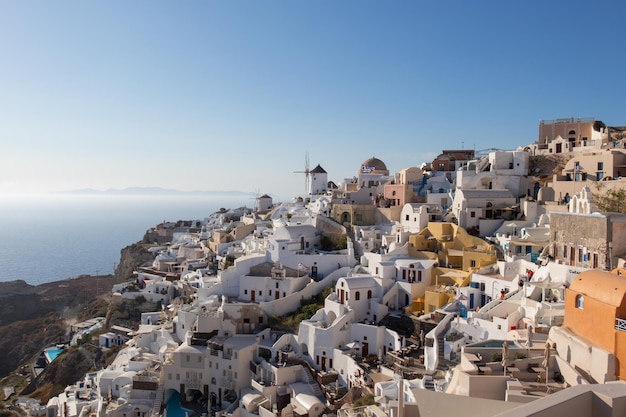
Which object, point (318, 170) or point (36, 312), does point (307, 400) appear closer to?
point (318, 170)

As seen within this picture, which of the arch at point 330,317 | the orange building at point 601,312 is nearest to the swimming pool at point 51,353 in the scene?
the arch at point 330,317

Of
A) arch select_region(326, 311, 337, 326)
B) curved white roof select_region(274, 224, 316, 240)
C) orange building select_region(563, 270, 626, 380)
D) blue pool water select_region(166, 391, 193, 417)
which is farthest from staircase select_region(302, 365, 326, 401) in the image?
orange building select_region(563, 270, 626, 380)

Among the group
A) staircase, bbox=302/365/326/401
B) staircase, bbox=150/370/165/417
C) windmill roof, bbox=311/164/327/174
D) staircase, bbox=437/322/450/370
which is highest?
windmill roof, bbox=311/164/327/174

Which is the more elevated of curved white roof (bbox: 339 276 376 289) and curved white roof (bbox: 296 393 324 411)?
curved white roof (bbox: 339 276 376 289)

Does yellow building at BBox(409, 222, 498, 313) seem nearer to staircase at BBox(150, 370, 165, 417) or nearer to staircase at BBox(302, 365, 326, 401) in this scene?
staircase at BBox(302, 365, 326, 401)

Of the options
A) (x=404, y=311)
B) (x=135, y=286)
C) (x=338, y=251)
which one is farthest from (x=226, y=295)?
(x=135, y=286)

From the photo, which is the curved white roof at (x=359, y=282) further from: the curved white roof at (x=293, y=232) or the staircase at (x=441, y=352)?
the curved white roof at (x=293, y=232)

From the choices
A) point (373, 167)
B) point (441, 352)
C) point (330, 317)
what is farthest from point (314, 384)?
point (373, 167)
